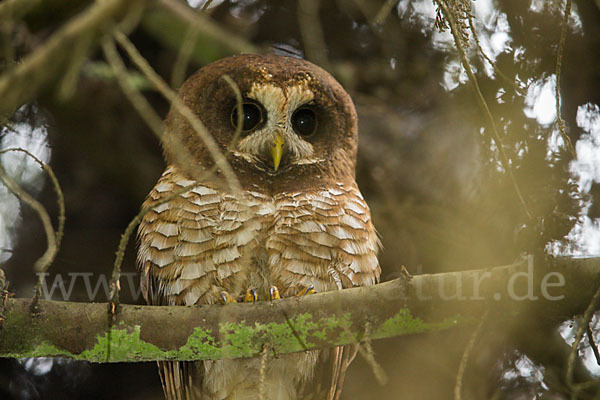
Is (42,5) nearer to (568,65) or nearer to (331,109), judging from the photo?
(331,109)

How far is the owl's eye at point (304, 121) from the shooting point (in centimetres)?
275

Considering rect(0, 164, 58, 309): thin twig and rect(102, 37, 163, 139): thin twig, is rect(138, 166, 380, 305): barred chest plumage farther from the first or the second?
rect(102, 37, 163, 139): thin twig

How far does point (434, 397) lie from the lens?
10.2 feet

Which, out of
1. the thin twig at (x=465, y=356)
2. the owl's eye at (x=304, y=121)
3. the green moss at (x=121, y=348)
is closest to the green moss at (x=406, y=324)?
the thin twig at (x=465, y=356)

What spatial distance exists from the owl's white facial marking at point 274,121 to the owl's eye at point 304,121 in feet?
0.18

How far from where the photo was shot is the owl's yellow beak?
2572mm

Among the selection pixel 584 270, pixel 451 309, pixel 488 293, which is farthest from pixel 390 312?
pixel 584 270

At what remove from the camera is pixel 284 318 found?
200 centimetres

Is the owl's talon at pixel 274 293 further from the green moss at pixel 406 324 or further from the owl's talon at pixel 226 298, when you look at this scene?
the green moss at pixel 406 324

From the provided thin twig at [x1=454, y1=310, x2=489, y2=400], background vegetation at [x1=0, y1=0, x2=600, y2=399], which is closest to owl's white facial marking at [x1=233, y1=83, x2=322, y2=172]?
background vegetation at [x1=0, y1=0, x2=600, y2=399]

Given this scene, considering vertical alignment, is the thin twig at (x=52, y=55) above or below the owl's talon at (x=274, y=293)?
above

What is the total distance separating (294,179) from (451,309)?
1.01 m

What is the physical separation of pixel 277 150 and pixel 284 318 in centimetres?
84

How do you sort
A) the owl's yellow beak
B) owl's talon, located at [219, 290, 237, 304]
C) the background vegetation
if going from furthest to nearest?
the background vegetation
the owl's yellow beak
owl's talon, located at [219, 290, 237, 304]
